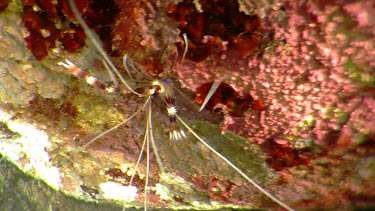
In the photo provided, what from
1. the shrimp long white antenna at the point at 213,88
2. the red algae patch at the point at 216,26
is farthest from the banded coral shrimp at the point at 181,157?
the red algae patch at the point at 216,26

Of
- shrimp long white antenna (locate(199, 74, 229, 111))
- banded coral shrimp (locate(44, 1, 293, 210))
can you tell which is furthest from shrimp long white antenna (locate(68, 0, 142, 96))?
shrimp long white antenna (locate(199, 74, 229, 111))

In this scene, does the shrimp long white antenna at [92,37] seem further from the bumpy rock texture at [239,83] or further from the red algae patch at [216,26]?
the red algae patch at [216,26]

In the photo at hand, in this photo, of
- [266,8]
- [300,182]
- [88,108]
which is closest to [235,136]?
[300,182]

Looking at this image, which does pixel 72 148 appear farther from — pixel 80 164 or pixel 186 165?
pixel 186 165

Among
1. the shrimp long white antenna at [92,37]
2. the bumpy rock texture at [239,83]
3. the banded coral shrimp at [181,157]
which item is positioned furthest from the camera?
the banded coral shrimp at [181,157]

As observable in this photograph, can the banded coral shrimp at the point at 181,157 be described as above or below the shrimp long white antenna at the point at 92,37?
below

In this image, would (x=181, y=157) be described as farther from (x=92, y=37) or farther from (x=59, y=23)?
(x=59, y=23)
